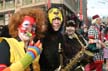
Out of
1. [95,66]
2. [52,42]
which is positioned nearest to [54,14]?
[52,42]

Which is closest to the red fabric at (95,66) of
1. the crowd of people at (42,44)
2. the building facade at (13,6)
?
the crowd of people at (42,44)

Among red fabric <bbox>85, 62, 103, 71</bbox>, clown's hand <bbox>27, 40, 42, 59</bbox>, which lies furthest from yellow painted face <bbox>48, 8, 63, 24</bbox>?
red fabric <bbox>85, 62, 103, 71</bbox>

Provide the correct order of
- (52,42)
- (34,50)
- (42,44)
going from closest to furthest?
(34,50)
(42,44)
(52,42)

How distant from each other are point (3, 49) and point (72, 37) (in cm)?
206

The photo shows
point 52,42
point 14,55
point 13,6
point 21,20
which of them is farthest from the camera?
point 13,6

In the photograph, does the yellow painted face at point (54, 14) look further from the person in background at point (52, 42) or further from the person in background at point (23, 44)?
the person in background at point (23, 44)

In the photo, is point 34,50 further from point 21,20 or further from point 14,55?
point 21,20

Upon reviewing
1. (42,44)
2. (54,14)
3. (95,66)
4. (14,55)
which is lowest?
(95,66)

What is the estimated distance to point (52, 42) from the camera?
3756 mm

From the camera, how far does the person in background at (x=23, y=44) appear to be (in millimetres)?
2234

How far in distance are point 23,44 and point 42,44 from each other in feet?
3.41

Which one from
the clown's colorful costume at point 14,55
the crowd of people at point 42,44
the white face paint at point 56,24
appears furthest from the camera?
the white face paint at point 56,24

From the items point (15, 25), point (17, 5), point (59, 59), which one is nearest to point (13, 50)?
point (15, 25)

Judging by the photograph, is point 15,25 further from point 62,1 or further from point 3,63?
point 62,1
